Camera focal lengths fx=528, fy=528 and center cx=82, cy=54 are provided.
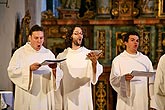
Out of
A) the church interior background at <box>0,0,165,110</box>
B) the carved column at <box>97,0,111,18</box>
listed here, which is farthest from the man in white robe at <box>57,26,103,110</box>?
the carved column at <box>97,0,111,18</box>

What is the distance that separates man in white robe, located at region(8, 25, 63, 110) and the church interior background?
315 centimetres

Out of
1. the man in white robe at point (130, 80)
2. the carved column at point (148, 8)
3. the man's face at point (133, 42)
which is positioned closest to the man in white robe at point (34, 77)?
the man in white robe at point (130, 80)

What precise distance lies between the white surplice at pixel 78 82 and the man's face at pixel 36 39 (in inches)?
22.3

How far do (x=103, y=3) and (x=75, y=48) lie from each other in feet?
11.3

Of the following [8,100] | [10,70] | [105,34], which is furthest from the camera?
[105,34]

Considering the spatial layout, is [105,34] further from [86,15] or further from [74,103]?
[74,103]

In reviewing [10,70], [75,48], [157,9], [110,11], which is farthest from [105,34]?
[10,70]

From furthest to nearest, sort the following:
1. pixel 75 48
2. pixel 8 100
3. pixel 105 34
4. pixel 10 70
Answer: pixel 105 34 → pixel 8 100 → pixel 75 48 → pixel 10 70

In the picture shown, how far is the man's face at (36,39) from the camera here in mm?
Result: 6828

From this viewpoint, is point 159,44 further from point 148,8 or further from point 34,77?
point 34,77

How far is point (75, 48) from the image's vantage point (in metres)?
7.30

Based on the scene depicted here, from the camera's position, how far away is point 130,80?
7.62 metres

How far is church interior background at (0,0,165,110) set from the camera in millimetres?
10133

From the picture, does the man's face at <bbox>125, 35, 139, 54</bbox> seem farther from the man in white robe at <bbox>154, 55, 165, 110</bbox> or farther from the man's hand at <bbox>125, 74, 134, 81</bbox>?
the man in white robe at <bbox>154, 55, 165, 110</bbox>
